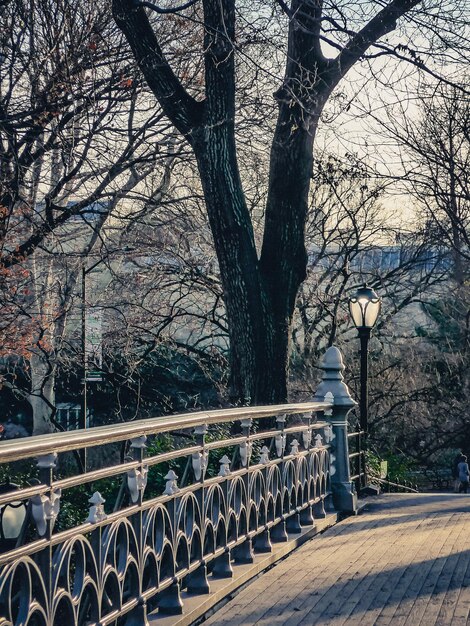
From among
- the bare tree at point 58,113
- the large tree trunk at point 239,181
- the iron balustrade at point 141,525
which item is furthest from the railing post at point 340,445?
the bare tree at point 58,113

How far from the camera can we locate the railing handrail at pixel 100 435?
13.3ft

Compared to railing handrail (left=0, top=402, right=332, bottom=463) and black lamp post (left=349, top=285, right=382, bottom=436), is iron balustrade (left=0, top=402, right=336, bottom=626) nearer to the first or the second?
railing handrail (left=0, top=402, right=332, bottom=463)

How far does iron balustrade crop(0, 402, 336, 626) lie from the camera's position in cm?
434

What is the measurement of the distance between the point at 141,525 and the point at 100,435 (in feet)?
2.98

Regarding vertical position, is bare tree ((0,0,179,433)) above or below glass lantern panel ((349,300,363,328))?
above

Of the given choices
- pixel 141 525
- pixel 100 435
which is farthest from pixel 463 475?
pixel 100 435

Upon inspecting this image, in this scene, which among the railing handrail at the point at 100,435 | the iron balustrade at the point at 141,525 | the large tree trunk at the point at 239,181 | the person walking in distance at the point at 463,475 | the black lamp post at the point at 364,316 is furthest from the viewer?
the person walking in distance at the point at 463,475

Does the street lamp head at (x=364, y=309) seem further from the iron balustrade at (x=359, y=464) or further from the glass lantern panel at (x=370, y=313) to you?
the iron balustrade at (x=359, y=464)

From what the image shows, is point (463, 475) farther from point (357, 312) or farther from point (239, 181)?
point (239, 181)

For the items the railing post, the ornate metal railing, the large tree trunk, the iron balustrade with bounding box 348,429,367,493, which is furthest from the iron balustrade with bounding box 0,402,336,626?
the iron balustrade with bounding box 348,429,367,493

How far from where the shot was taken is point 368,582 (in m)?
7.69

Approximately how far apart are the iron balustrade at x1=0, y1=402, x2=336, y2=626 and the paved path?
1.12 feet

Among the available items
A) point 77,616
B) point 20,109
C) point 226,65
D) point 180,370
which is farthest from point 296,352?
point 77,616

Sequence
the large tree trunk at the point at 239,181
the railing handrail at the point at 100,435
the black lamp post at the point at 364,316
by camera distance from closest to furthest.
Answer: the railing handrail at the point at 100,435 < the large tree trunk at the point at 239,181 < the black lamp post at the point at 364,316
